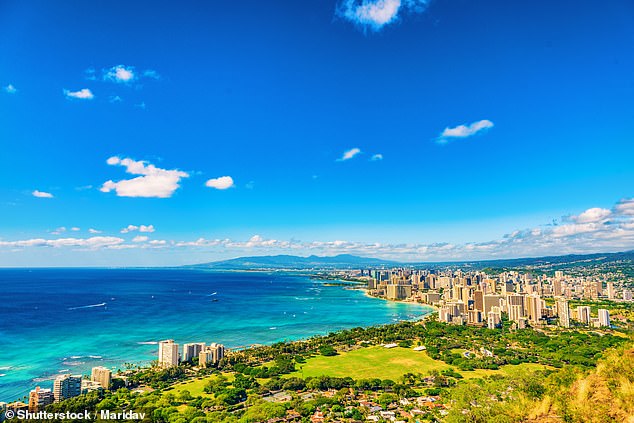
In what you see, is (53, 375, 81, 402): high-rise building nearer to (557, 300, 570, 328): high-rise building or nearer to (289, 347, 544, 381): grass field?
(289, 347, 544, 381): grass field

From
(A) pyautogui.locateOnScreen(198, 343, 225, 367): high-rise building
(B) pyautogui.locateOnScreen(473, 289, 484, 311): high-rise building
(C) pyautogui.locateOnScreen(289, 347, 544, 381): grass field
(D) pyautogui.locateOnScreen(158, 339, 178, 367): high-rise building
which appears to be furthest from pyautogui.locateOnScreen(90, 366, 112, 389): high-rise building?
(B) pyautogui.locateOnScreen(473, 289, 484, 311): high-rise building

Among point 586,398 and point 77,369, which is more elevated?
point 586,398

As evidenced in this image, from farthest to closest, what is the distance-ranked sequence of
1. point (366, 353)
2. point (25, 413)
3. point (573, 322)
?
1. point (573, 322)
2. point (366, 353)
3. point (25, 413)

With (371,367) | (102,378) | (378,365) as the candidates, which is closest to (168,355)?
(102,378)

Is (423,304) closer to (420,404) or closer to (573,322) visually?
(573,322)

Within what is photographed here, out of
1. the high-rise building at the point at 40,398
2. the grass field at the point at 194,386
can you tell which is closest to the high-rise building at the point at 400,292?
the grass field at the point at 194,386

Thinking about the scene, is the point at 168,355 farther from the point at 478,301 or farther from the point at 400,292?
the point at 400,292

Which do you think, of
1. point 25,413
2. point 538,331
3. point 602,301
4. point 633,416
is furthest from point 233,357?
point 602,301
